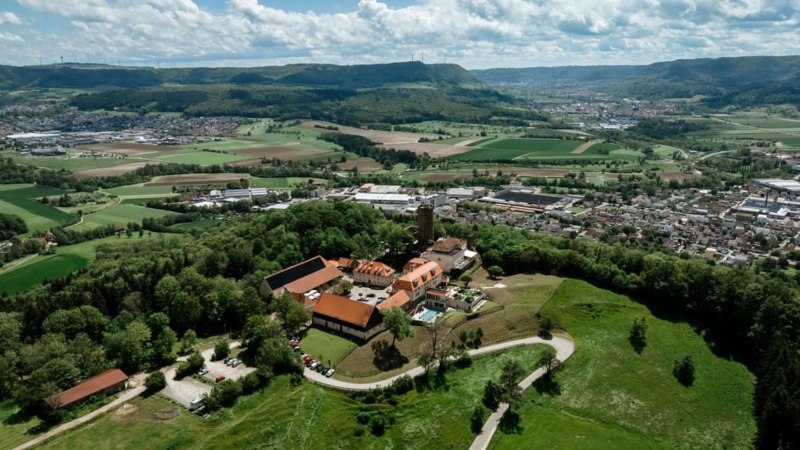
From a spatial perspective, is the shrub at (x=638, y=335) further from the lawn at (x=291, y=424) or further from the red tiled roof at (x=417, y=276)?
the red tiled roof at (x=417, y=276)

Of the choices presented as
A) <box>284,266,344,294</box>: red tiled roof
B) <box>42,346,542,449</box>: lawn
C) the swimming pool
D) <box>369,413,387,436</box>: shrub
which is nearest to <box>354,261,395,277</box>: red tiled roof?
<box>284,266,344,294</box>: red tiled roof

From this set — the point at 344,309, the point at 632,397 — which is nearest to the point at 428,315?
the point at 344,309

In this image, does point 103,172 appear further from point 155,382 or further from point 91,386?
point 155,382

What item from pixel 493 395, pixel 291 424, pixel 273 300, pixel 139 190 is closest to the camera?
pixel 291 424

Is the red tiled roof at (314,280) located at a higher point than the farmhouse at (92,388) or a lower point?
higher

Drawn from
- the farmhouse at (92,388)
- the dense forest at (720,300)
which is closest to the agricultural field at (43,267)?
the farmhouse at (92,388)

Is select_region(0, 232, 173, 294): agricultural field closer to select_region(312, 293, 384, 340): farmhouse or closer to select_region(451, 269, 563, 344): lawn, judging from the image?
select_region(312, 293, 384, 340): farmhouse
